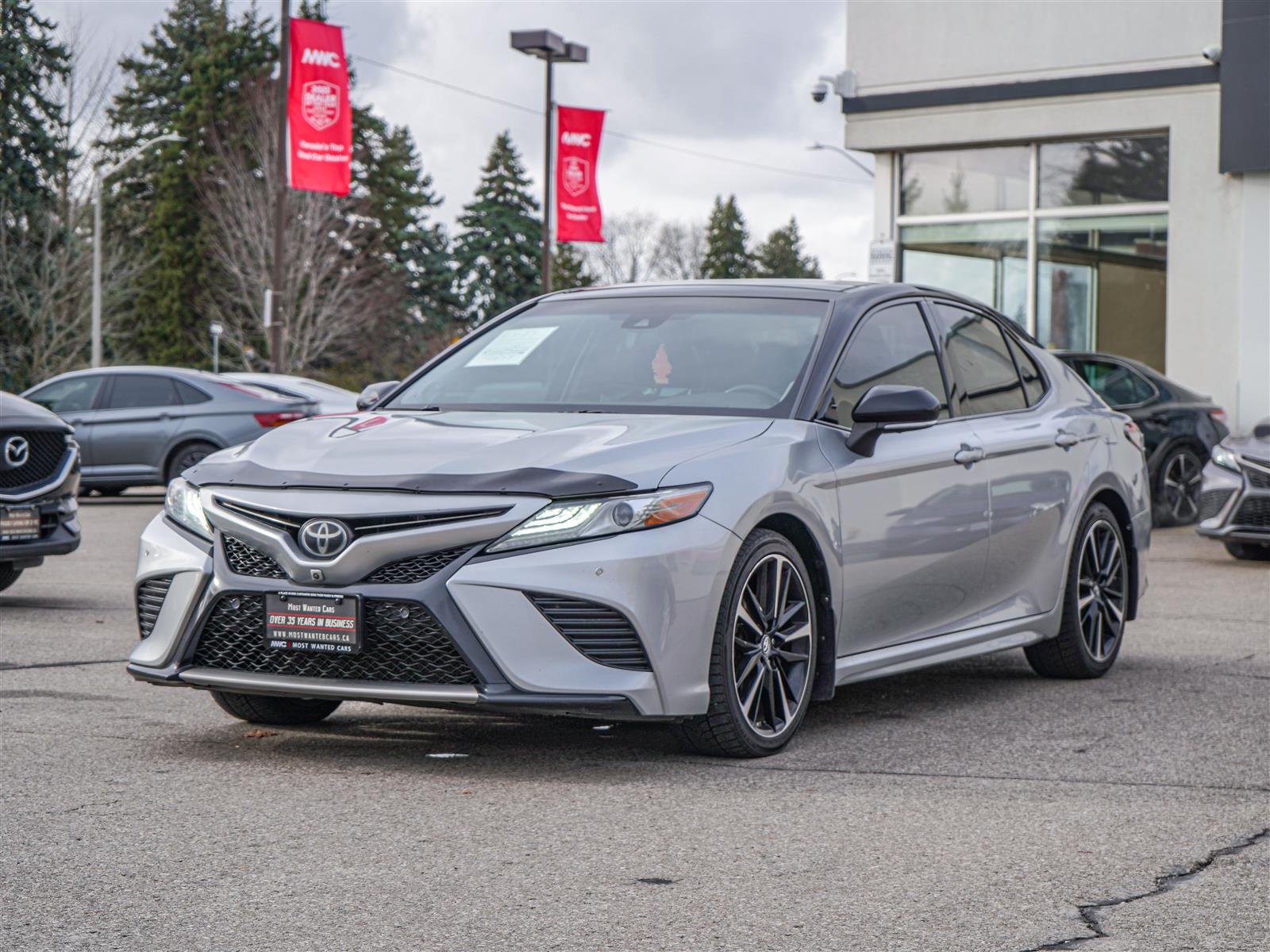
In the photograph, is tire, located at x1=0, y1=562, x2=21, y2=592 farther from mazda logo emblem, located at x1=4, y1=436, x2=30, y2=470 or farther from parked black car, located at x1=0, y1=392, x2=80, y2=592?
mazda logo emblem, located at x1=4, y1=436, x2=30, y2=470

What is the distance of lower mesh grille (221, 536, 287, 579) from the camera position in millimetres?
5457

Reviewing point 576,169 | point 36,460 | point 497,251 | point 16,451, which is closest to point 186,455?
point 36,460

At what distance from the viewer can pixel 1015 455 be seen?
288 inches

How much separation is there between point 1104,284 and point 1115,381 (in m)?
5.65

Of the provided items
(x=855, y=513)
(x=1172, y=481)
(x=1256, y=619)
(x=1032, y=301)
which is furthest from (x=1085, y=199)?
(x=855, y=513)

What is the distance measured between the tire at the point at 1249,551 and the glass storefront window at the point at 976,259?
8.20 meters

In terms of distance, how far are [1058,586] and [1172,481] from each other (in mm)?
9750

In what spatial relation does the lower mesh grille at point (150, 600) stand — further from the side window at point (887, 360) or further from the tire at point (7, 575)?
the tire at point (7, 575)

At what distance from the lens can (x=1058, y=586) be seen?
761cm

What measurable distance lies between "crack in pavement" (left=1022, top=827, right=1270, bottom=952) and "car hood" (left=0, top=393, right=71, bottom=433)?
7108 mm

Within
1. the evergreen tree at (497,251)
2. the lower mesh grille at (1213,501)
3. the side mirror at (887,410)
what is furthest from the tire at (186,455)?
the evergreen tree at (497,251)

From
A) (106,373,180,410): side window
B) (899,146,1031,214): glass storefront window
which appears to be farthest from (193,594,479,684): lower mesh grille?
(899,146,1031,214): glass storefront window

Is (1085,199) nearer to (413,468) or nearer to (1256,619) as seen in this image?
(1256,619)

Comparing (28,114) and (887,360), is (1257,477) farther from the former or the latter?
(28,114)
